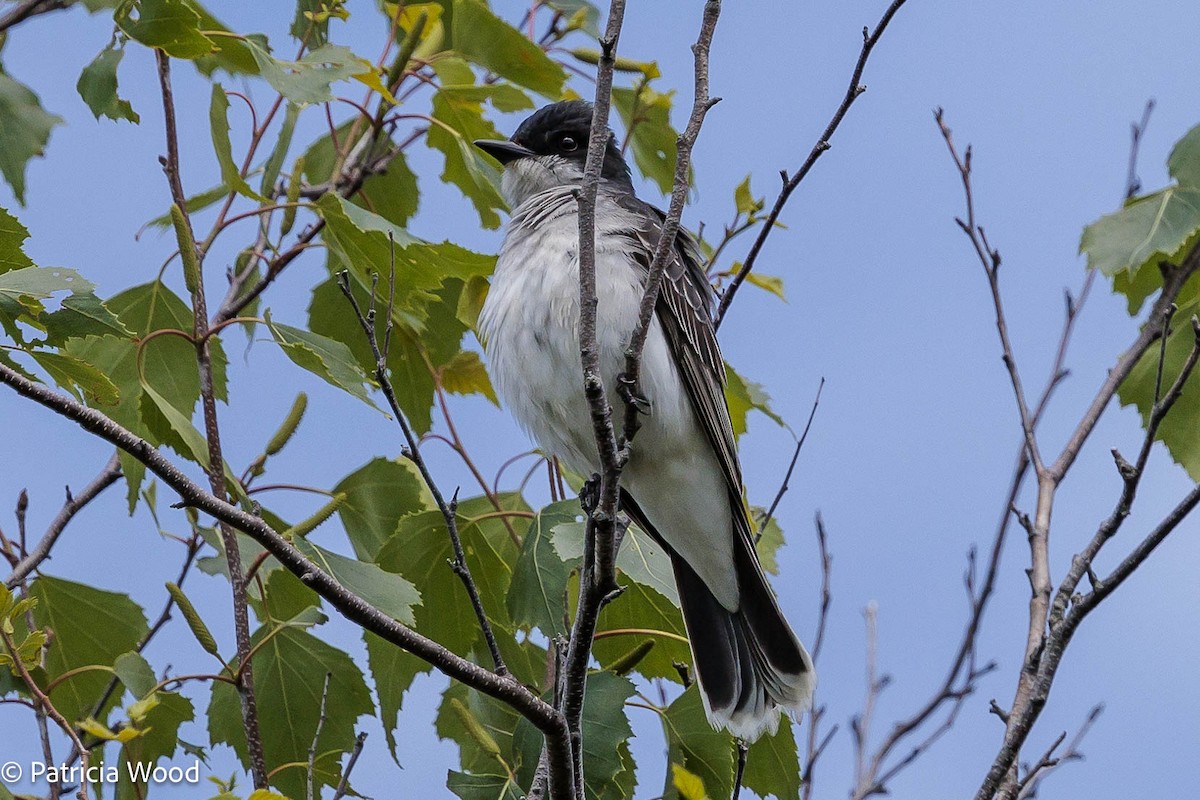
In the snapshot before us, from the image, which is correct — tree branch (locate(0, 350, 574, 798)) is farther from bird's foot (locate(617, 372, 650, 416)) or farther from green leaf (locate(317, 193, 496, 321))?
green leaf (locate(317, 193, 496, 321))

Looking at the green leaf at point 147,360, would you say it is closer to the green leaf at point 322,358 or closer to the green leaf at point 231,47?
the green leaf at point 322,358

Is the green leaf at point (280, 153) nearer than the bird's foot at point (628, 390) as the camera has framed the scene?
No

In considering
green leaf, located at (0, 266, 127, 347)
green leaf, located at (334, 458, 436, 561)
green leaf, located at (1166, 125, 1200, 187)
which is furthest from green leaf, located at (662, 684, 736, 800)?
green leaf, located at (1166, 125, 1200, 187)

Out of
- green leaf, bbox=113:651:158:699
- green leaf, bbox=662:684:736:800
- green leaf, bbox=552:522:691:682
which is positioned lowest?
green leaf, bbox=113:651:158:699

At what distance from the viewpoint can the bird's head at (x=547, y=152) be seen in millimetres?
4949

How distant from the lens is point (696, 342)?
13.3 feet

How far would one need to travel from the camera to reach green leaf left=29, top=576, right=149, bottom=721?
385cm

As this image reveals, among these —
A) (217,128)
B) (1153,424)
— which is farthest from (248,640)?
(1153,424)

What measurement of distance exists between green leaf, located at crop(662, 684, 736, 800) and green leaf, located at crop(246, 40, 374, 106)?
6.31 ft

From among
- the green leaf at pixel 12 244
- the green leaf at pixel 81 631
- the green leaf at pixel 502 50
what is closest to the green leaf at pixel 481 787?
the green leaf at pixel 81 631

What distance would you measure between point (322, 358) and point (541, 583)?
2.76 ft

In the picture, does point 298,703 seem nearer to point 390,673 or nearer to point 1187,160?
point 390,673

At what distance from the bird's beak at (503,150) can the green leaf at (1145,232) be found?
6.78ft

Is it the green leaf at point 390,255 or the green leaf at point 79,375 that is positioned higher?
the green leaf at point 390,255
